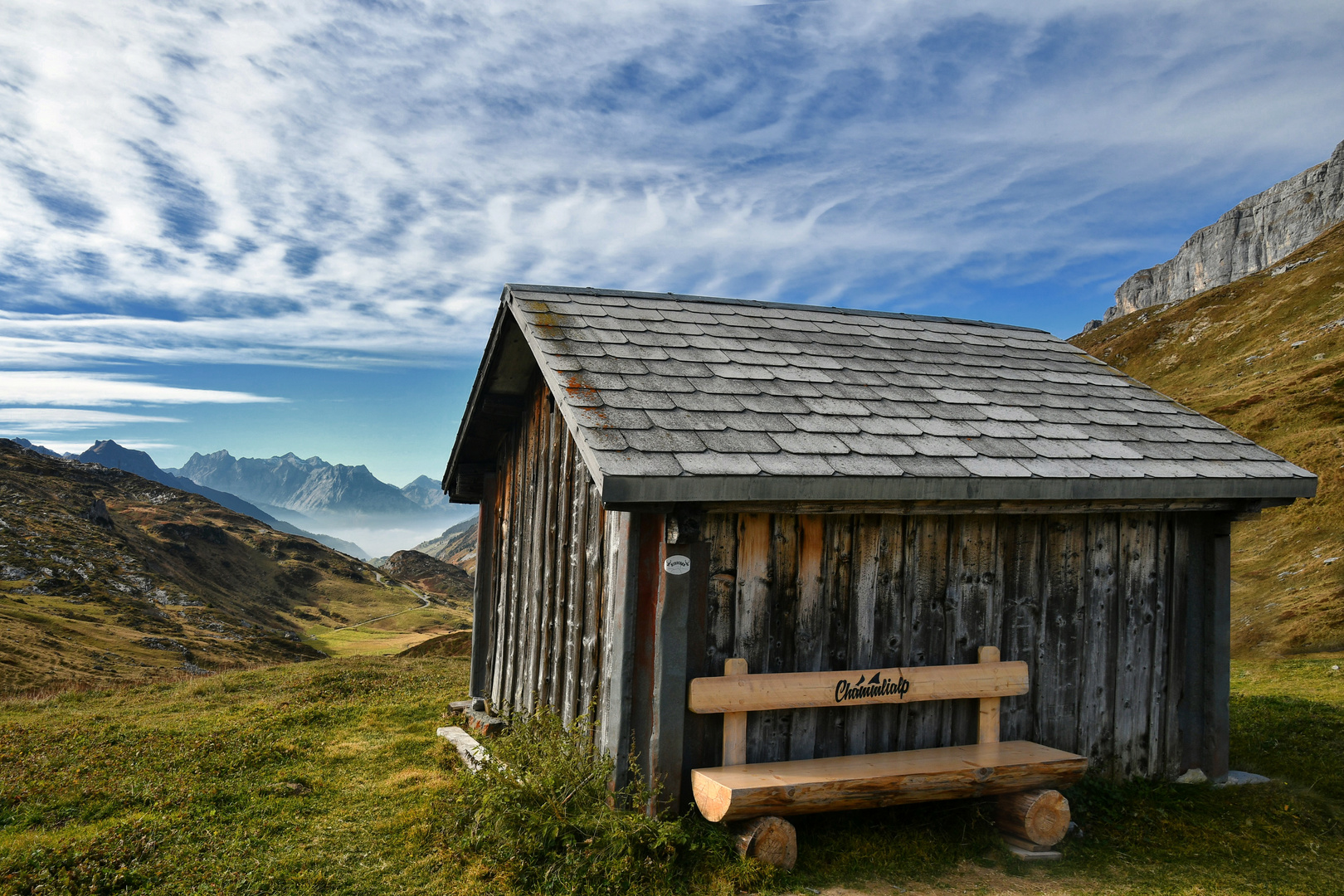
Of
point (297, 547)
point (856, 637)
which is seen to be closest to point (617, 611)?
point (856, 637)

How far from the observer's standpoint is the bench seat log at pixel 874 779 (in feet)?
15.9

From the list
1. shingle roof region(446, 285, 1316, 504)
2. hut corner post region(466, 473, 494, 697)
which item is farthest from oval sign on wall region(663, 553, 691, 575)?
hut corner post region(466, 473, 494, 697)

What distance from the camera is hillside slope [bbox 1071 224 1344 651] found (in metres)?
17.2

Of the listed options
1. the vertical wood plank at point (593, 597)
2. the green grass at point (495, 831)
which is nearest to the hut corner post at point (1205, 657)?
the green grass at point (495, 831)

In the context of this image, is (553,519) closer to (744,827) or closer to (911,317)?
(744,827)

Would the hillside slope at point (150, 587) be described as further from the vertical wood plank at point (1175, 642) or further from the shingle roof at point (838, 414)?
the vertical wood plank at point (1175, 642)

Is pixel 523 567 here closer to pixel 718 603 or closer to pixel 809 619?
pixel 718 603

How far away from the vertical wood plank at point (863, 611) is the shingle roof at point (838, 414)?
0.63 meters

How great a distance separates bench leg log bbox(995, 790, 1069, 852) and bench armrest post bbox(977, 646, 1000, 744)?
0.55 meters

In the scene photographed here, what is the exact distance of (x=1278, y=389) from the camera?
35406 mm

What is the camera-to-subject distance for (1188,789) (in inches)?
261

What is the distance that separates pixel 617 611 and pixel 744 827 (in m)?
1.61

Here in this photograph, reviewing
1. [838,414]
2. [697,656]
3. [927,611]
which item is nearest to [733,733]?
[697,656]

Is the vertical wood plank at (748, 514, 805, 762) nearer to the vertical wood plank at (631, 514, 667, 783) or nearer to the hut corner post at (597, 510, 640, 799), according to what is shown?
the vertical wood plank at (631, 514, 667, 783)
